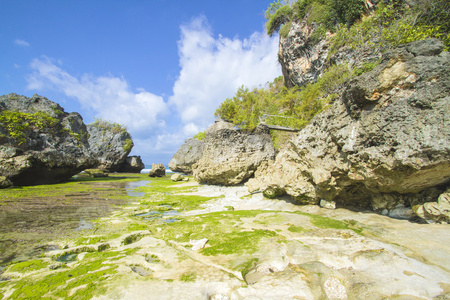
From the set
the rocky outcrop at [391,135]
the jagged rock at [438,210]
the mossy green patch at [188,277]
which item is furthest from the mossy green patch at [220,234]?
the jagged rock at [438,210]

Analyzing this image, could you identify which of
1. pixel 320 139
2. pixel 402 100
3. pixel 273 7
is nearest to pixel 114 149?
pixel 273 7

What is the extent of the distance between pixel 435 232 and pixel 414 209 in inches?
80.1

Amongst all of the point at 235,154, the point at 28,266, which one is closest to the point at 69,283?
the point at 28,266

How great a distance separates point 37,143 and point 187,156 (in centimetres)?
2339

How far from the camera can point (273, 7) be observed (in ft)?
128

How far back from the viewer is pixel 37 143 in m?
22.5

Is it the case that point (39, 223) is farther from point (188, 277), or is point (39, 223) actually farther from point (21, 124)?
point (21, 124)

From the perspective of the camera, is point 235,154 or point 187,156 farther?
point 187,156

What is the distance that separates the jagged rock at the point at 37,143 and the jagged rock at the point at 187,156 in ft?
56.6

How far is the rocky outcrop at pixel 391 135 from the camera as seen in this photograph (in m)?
5.91

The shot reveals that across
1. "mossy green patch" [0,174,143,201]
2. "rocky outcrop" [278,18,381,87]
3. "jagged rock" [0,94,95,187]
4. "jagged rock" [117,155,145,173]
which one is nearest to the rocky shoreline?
"mossy green patch" [0,174,143,201]

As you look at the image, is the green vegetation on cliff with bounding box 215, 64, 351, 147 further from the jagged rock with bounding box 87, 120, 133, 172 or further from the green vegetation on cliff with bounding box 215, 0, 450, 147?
the jagged rock with bounding box 87, 120, 133, 172

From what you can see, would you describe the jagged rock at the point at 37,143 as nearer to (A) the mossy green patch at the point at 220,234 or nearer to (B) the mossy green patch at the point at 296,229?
(A) the mossy green patch at the point at 220,234

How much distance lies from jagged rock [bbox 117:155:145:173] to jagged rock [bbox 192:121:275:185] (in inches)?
1581
